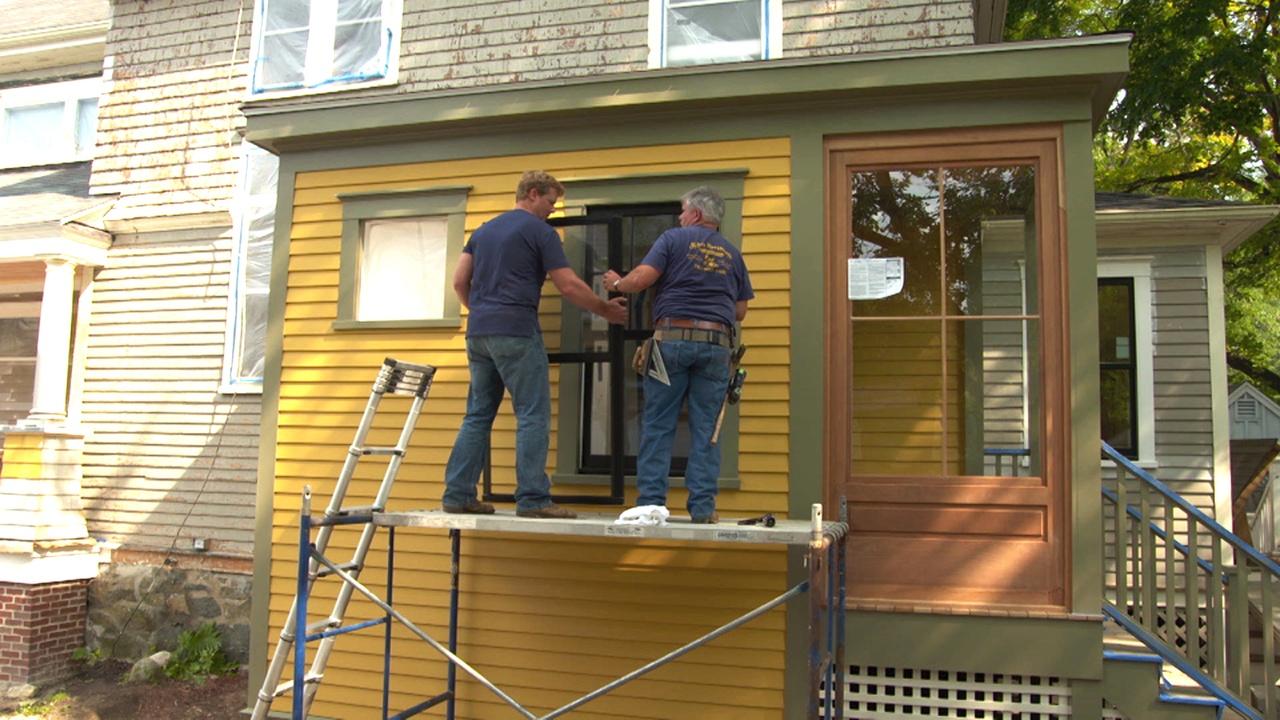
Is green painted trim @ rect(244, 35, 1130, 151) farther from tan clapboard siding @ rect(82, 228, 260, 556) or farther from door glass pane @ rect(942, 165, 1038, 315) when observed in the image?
tan clapboard siding @ rect(82, 228, 260, 556)

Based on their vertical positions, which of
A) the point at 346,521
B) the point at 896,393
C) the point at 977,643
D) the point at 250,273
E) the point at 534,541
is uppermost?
the point at 250,273

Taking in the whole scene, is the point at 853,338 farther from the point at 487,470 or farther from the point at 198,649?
the point at 198,649

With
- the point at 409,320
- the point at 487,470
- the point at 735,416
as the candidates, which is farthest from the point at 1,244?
the point at 735,416

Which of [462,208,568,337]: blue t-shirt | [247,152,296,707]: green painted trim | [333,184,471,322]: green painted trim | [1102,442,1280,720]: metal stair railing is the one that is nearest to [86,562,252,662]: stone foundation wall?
[247,152,296,707]: green painted trim

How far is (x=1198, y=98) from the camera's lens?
11930 millimetres

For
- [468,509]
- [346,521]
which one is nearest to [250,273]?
[346,521]

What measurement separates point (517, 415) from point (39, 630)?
6408 mm

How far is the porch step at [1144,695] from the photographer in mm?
4305

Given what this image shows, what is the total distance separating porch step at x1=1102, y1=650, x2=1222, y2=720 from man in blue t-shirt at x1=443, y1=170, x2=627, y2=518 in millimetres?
2672

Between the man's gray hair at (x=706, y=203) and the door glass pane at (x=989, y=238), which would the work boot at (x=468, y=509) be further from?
the door glass pane at (x=989, y=238)

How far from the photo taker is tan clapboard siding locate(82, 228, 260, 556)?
29.1ft

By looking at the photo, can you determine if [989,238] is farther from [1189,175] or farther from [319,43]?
[1189,175]

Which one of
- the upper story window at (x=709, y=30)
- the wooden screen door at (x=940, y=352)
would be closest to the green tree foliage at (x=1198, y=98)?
the upper story window at (x=709, y=30)

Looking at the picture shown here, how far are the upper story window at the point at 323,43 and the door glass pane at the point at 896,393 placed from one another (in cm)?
624
